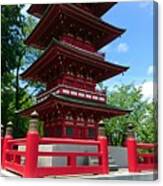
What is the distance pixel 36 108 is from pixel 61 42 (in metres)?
0.71

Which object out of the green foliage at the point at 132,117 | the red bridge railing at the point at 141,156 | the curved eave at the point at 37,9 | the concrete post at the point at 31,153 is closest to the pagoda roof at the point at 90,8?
the curved eave at the point at 37,9

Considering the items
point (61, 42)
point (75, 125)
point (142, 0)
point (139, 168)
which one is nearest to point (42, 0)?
point (61, 42)

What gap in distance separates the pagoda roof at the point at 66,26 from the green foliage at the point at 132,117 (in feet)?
1.72

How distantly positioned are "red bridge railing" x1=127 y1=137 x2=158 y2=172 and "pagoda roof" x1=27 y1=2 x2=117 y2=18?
1.13 metres

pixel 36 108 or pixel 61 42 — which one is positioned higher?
pixel 61 42

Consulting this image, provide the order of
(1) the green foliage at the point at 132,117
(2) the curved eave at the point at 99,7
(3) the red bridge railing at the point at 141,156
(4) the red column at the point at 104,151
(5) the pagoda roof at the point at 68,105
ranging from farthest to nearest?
(5) the pagoda roof at the point at 68,105 < (4) the red column at the point at 104,151 < (2) the curved eave at the point at 99,7 < (1) the green foliage at the point at 132,117 < (3) the red bridge railing at the point at 141,156

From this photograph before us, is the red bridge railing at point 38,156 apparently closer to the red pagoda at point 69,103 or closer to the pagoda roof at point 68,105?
the red pagoda at point 69,103

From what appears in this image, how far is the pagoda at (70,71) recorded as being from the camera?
13.6 ft

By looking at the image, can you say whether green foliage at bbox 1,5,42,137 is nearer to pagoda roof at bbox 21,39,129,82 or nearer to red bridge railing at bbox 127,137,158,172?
pagoda roof at bbox 21,39,129,82

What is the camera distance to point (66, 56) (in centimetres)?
435

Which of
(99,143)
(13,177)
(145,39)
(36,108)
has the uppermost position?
(145,39)

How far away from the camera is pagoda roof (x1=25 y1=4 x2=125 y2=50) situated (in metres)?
3.93

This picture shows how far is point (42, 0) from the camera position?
12.5ft

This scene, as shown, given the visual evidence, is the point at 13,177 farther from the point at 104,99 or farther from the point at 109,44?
the point at 109,44
